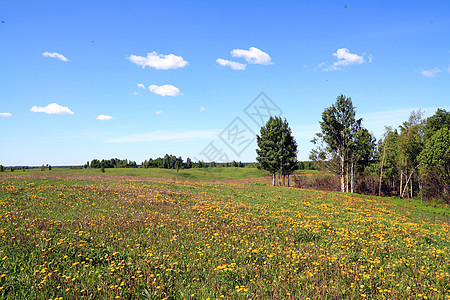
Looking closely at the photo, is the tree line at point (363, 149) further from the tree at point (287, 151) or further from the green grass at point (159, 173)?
the green grass at point (159, 173)

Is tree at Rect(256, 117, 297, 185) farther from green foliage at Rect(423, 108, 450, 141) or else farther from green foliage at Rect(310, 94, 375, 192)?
green foliage at Rect(423, 108, 450, 141)

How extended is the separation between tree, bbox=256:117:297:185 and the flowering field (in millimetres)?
32743

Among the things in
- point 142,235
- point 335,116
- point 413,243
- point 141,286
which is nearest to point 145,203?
point 142,235

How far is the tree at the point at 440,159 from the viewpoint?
2880 centimetres

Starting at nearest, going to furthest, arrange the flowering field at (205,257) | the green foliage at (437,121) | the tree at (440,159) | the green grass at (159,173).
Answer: the flowering field at (205,257) < the tree at (440,159) < the green foliage at (437,121) < the green grass at (159,173)

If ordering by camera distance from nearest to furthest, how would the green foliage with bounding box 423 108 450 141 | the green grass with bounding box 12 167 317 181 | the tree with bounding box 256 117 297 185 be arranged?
the green foliage with bounding box 423 108 450 141, the tree with bounding box 256 117 297 185, the green grass with bounding box 12 167 317 181

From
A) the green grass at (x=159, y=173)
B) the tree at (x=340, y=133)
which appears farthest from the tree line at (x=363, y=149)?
the green grass at (x=159, y=173)

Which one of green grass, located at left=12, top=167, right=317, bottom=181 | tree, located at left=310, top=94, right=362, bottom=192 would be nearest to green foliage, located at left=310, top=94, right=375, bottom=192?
tree, located at left=310, top=94, right=362, bottom=192

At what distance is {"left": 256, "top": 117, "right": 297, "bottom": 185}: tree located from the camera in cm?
4459

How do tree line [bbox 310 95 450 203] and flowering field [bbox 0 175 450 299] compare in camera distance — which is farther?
tree line [bbox 310 95 450 203]

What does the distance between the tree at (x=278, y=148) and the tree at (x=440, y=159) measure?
19.0m

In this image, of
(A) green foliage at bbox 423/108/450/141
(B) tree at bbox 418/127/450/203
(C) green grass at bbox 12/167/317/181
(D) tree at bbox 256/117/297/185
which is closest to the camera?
(B) tree at bbox 418/127/450/203

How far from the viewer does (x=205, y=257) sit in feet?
21.9

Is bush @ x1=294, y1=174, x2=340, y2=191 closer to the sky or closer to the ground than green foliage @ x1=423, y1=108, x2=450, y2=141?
closer to the ground
